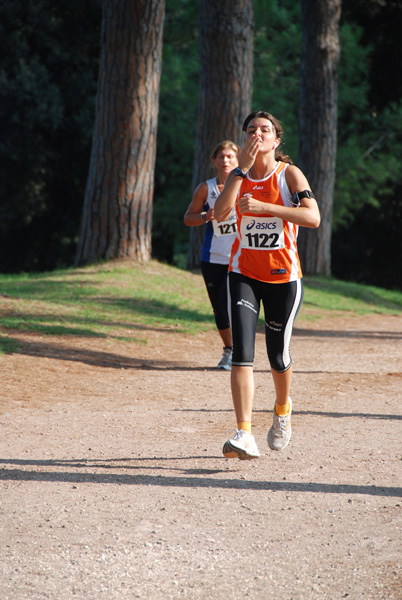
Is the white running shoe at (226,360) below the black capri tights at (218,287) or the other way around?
below

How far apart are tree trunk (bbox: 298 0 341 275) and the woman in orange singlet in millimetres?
17537

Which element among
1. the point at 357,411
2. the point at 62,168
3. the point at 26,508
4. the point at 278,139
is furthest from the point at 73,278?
the point at 62,168

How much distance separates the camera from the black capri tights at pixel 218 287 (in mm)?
8398

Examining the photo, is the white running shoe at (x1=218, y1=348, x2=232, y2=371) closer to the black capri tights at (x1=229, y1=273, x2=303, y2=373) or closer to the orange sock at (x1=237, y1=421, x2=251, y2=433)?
the black capri tights at (x1=229, y1=273, x2=303, y2=373)

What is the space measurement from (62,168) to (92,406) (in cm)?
2356

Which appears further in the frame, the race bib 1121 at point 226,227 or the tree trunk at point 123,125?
the tree trunk at point 123,125

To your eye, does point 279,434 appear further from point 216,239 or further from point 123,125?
point 123,125

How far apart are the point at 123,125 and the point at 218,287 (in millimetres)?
7178

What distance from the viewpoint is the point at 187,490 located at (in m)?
4.55

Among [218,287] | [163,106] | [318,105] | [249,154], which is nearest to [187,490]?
[249,154]

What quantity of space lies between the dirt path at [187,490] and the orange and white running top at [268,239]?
50.4 inches

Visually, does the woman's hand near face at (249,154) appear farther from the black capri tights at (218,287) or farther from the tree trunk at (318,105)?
the tree trunk at (318,105)

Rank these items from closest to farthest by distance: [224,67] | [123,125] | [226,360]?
[226,360], [123,125], [224,67]

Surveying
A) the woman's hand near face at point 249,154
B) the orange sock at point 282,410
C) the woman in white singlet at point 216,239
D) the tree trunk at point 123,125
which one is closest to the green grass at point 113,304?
the tree trunk at point 123,125
